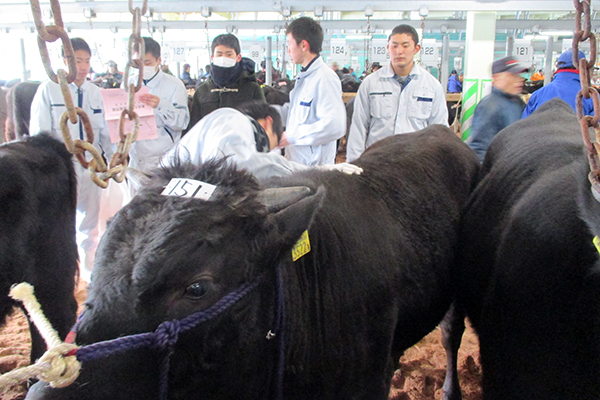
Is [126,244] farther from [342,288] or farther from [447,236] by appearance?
[447,236]

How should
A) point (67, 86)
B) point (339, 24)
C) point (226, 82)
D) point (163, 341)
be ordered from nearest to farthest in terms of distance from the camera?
point (163, 341)
point (67, 86)
point (226, 82)
point (339, 24)

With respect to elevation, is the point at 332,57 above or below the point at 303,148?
above

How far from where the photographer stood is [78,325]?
1.27m

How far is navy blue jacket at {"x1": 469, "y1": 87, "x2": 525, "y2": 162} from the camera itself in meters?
3.92

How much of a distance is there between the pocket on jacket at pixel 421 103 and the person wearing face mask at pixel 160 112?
2.12 m

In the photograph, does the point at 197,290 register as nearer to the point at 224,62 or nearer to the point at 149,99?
the point at 149,99

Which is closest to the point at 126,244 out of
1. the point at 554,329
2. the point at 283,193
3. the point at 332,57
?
the point at 283,193

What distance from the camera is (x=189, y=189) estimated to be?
4.78 feet

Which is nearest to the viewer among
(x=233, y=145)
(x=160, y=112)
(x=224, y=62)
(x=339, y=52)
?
(x=233, y=145)

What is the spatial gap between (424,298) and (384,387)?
509 millimetres

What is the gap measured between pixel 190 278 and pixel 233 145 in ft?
2.96

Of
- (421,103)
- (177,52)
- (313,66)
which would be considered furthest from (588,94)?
(177,52)

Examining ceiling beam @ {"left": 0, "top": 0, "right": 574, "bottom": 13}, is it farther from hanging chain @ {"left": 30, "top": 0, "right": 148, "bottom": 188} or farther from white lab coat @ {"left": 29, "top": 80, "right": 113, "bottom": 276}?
hanging chain @ {"left": 30, "top": 0, "right": 148, "bottom": 188}

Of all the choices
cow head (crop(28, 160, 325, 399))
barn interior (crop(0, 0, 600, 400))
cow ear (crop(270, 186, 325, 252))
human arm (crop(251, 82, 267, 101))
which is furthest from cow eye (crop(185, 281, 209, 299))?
human arm (crop(251, 82, 267, 101))
